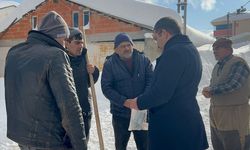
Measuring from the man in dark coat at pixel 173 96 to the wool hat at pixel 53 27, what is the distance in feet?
2.70

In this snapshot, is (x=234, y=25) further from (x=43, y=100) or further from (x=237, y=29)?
(x=43, y=100)

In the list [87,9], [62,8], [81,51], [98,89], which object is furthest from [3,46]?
[81,51]

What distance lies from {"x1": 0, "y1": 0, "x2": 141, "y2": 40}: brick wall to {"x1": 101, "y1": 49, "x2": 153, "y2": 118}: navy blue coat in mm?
14202

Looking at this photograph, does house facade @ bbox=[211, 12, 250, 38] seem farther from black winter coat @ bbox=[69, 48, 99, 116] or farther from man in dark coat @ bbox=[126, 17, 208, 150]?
man in dark coat @ bbox=[126, 17, 208, 150]

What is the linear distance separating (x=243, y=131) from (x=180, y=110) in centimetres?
125

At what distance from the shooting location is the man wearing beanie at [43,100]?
7.72 ft

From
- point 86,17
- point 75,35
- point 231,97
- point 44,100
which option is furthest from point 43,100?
point 86,17

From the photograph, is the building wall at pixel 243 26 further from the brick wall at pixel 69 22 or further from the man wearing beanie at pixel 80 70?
the man wearing beanie at pixel 80 70

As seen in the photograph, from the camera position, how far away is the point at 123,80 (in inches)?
160

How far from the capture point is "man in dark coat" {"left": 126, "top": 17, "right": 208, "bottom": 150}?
2.87 meters

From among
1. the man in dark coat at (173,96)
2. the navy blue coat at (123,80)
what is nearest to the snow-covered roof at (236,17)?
the navy blue coat at (123,80)

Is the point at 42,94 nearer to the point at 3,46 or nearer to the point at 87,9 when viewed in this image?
the point at 87,9

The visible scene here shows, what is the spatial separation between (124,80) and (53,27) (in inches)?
63.4

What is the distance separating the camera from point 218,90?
3.81m
